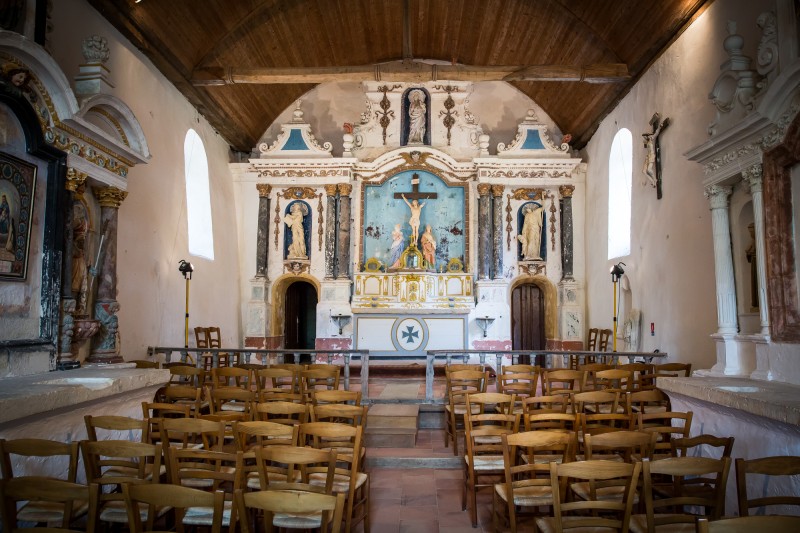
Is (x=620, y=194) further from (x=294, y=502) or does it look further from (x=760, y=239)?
(x=294, y=502)

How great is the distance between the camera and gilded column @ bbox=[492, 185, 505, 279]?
47.6 ft

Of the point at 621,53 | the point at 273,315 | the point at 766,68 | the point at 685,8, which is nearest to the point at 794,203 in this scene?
the point at 766,68

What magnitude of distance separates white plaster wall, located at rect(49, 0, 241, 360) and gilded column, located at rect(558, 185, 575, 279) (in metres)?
8.41

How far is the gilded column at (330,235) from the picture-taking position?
14.5 meters

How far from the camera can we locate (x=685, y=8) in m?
8.94

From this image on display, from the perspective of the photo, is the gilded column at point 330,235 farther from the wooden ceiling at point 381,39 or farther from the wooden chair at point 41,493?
the wooden chair at point 41,493

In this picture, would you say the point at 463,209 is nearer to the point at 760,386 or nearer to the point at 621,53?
the point at 621,53

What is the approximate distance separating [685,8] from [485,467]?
8058 millimetres

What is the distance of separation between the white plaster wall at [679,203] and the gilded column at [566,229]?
260 centimetres

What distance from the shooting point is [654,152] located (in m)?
10.1

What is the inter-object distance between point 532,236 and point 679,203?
5.50 meters

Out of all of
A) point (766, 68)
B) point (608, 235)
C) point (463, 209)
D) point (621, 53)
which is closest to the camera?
point (766, 68)

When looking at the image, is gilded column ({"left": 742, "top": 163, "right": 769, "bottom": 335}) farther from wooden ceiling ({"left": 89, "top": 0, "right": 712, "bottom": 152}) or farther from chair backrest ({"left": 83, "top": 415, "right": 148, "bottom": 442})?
chair backrest ({"left": 83, "top": 415, "right": 148, "bottom": 442})

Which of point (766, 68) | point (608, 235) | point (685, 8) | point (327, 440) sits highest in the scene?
point (685, 8)
